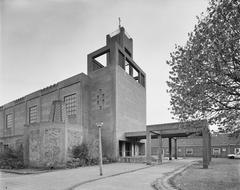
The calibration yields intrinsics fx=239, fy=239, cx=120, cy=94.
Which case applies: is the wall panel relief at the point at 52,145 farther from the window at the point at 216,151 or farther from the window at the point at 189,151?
the window at the point at 189,151

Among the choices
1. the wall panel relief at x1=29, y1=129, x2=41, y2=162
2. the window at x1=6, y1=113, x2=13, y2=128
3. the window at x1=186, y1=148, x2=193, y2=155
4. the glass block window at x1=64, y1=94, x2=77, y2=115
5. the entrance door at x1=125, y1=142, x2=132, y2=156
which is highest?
the glass block window at x1=64, y1=94, x2=77, y2=115

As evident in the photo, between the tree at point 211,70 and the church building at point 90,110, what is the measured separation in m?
16.2

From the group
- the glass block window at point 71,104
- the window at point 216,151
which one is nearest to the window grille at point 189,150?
the window at point 216,151

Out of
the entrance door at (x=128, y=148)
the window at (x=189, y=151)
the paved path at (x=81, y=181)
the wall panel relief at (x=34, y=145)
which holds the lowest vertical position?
the window at (x=189, y=151)

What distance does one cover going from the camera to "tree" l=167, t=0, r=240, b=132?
30.6 feet

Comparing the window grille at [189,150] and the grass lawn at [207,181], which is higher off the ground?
the grass lawn at [207,181]

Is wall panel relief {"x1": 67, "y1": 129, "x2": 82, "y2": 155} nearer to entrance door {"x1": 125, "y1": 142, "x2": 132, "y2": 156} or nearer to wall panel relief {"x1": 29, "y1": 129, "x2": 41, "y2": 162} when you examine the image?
wall panel relief {"x1": 29, "y1": 129, "x2": 41, "y2": 162}

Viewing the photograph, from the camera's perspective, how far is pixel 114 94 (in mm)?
35875

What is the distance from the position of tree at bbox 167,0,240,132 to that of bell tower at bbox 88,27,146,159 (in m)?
23.9

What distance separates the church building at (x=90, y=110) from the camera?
24.2 m

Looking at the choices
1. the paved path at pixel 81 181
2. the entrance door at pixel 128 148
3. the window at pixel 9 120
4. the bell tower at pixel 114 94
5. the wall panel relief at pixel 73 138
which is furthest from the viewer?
the window at pixel 9 120

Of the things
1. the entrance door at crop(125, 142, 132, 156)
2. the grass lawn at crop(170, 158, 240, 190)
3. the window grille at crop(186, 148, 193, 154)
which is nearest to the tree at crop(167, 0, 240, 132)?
the grass lawn at crop(170, 158, 240, 190)

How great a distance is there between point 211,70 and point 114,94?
86.7ft

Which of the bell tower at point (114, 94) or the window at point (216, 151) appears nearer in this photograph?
the bell tower at point (114, 94)
